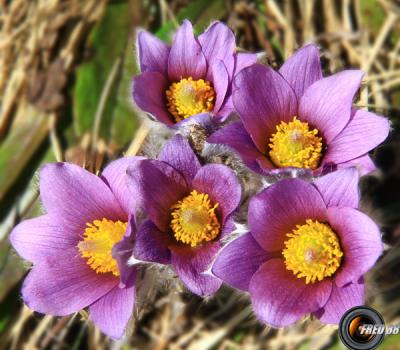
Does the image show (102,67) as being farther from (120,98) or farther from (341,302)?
(341,302)

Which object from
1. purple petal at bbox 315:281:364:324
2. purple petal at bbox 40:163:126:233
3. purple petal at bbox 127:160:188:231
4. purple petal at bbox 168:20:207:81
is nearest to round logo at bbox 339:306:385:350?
purple petal at bbox 315:281:364:324

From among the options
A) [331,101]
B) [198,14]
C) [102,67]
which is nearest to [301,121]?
[331,101]

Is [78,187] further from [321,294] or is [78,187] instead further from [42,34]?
[42,34]

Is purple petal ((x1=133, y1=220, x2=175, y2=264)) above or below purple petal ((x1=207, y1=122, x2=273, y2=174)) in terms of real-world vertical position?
below

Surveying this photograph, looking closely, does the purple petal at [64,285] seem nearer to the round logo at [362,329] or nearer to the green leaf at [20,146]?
the round logo at [362,329]

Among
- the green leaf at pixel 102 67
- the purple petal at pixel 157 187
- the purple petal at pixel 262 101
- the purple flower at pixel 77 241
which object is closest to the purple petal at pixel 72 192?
the purple flower at pixel 77 241

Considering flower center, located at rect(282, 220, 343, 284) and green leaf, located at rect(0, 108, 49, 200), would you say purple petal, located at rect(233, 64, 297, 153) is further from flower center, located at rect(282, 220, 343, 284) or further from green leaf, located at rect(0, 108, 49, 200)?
green leaf, located at rect(0, 108, 49, 200)
